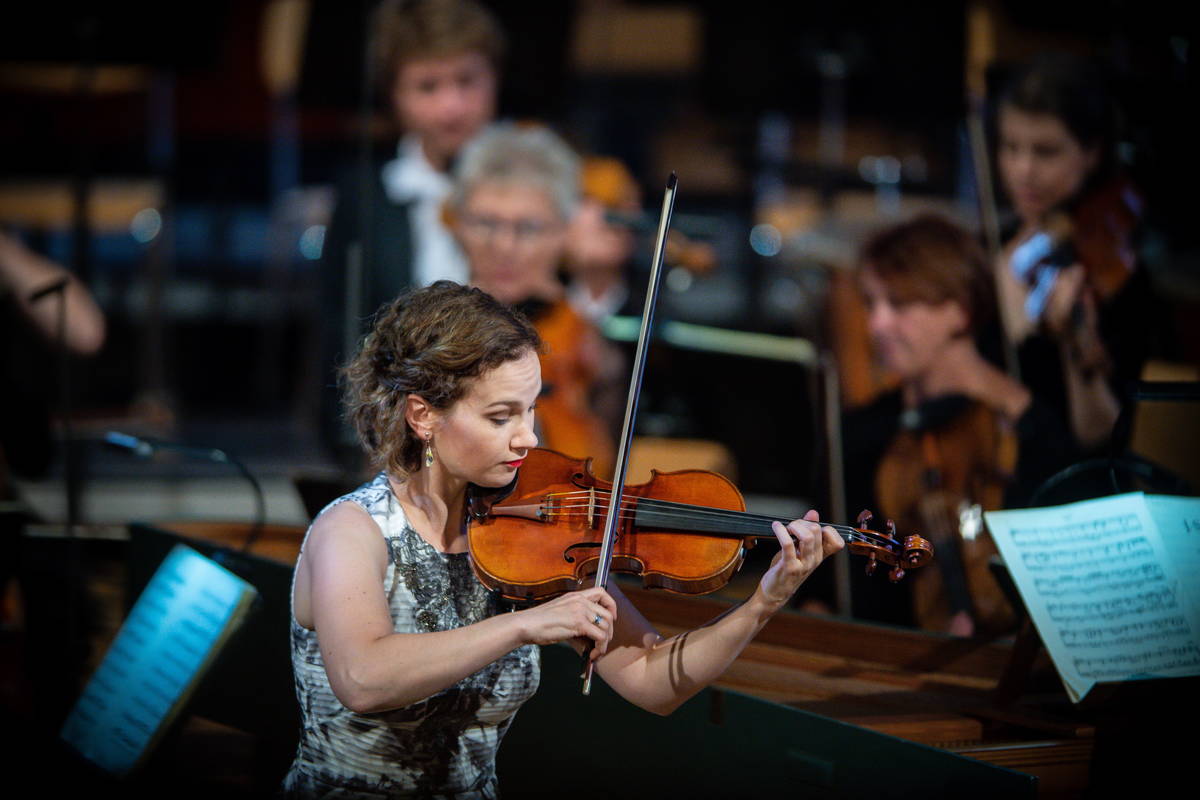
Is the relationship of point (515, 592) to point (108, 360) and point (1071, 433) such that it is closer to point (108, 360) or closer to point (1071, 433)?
point (1071, 433)

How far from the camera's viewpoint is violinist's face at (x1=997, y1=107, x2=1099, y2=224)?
3637mm

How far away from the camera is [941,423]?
3.44m

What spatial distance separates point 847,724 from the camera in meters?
1.69

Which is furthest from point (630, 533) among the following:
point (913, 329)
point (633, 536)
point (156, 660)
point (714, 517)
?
point (913, 329)

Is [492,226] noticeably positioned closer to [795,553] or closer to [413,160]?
[413,160]

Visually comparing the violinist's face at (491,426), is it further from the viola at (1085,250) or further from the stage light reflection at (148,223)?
the stage light reflection at (148,223)

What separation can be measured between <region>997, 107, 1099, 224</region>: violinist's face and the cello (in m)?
2.28

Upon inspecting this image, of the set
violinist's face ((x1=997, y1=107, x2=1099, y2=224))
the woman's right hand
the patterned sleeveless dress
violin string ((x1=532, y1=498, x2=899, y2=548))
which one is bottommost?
the patterned sleeveless dress

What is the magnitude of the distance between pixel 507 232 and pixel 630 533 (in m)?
2.39

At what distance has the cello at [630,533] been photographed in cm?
161

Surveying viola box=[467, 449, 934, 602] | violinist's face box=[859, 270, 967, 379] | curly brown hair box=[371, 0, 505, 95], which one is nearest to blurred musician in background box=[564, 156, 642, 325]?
curly brown hair box=[371, 0, 505, 95]

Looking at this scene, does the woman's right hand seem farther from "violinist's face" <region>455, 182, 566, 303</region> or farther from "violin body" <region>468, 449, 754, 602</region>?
"violinist's face" <region>455, 182, 566, 303</region>

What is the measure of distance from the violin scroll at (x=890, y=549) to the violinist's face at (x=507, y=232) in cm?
243

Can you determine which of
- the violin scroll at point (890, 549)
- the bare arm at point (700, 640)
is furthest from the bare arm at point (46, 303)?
the violin scroll at point (890, 549)
